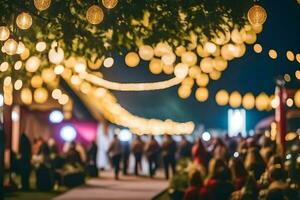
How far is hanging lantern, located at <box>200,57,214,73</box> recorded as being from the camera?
1877 cm

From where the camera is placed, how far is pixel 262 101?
28062mm

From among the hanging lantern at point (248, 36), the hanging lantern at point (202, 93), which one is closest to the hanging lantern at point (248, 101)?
the hanging lantern at point (202, 93)

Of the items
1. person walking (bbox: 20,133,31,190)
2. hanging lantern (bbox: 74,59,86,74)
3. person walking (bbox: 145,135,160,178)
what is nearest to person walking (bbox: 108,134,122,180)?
person walking (bbox: 145,135,160,178)

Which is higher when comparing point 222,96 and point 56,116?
point 222,96

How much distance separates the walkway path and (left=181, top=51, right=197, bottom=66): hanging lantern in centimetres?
357

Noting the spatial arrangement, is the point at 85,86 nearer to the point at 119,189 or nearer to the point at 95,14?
the point at 119,189

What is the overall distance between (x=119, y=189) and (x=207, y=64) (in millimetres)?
4472

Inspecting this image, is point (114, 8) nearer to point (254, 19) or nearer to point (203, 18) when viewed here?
point (203, 18)

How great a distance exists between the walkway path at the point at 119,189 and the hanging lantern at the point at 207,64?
355 cm

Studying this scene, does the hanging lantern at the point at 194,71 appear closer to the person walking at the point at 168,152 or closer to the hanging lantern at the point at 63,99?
the person walking at the point at 168,152

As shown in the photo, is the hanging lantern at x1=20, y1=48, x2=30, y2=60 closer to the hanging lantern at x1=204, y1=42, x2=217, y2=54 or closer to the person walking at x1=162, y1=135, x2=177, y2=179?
the hanging lantern at x1=204, y1=42, x2=217, y2=54

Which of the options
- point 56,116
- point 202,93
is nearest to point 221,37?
point 202,93

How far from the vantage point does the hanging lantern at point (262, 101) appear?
91.8ft

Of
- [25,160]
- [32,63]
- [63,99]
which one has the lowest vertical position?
[25,160]
